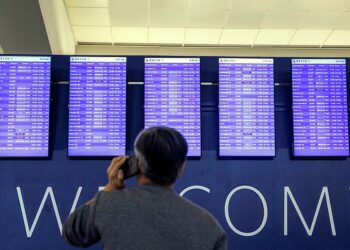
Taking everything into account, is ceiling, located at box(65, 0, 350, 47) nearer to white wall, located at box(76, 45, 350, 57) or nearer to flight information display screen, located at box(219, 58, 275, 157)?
white wall, located at box(76, 45, 350, 57)

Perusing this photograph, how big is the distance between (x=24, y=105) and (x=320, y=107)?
1.91 metres

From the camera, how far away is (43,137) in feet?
8.84

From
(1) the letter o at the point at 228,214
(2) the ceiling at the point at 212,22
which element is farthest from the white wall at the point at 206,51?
(1) the letter o at the point at 228,214

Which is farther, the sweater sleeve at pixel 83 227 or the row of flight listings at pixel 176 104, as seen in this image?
the row of flight listings at pixel 176 104

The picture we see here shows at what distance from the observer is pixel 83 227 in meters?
1.23

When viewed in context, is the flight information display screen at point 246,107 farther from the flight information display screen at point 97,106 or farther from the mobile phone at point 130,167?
the mobile phone at point 130,167

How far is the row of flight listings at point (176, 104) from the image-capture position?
2.71m

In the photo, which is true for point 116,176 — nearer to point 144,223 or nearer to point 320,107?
point 144,223

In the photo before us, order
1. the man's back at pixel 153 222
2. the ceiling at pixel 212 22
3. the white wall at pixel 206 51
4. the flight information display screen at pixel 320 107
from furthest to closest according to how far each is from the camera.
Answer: the white wall at pixel 206 51 → the ceiling at pixel 212 22 → the flight information display screen at pixel 320 107 → the man's back at pixel 153 222

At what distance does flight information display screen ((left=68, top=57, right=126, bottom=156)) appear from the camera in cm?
270

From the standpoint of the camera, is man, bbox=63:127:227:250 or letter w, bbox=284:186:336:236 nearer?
man, bbox=63:127:227:250

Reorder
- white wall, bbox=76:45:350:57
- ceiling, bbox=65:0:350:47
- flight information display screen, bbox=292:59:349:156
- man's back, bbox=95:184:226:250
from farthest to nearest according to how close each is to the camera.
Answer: white wall, bbox=76:45:350:57 < ceiling, bbox=65:0:350:47 < flight information display screen, bbox=292:59:349:156 < man's back, bbox=95:184:226:250

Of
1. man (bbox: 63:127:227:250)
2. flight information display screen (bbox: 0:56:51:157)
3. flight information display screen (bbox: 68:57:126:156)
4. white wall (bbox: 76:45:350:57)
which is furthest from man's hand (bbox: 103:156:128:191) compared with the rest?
white wall (bbox: 76:45:350:57)

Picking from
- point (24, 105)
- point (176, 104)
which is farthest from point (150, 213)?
point (24, 105)
